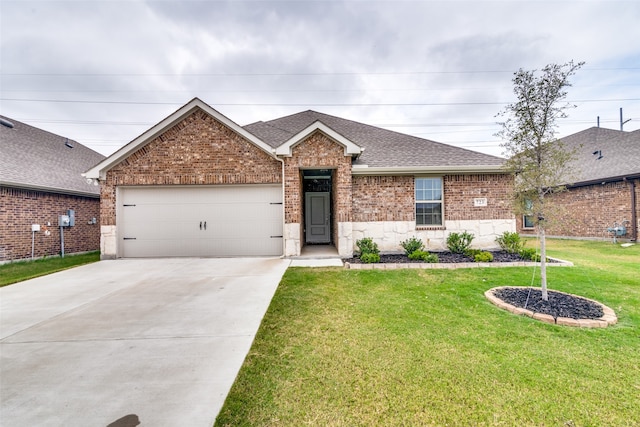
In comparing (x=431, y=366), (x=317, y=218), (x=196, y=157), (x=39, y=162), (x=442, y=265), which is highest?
(x=39, y=162)

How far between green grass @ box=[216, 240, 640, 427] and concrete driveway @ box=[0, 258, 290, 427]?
0.39m

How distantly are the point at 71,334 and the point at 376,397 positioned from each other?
409 cm

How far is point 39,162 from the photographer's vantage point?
1119 cm

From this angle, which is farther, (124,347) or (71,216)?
(71,216)

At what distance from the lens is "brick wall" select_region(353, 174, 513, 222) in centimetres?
903

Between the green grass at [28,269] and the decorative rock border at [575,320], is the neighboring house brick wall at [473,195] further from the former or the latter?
the green grass at [28,269]

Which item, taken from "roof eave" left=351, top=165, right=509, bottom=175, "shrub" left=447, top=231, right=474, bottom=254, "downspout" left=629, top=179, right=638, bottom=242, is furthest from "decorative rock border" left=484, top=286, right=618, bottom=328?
"downspout" left=629, top=179, right=638, bottom=242

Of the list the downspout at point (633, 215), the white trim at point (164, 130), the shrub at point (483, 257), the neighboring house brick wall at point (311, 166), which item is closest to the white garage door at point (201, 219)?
the neighboring house brick wall at point (311, 166)

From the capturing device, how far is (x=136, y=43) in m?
11.1

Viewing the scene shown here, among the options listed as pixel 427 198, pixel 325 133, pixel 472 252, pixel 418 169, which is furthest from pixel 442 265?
pixel 325 133

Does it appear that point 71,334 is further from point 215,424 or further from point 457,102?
point 457,102

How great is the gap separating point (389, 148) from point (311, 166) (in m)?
3.77

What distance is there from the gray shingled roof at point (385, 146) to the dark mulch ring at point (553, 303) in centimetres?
511

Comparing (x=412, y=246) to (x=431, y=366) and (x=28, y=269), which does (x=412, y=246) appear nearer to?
(x=431, y=366)
